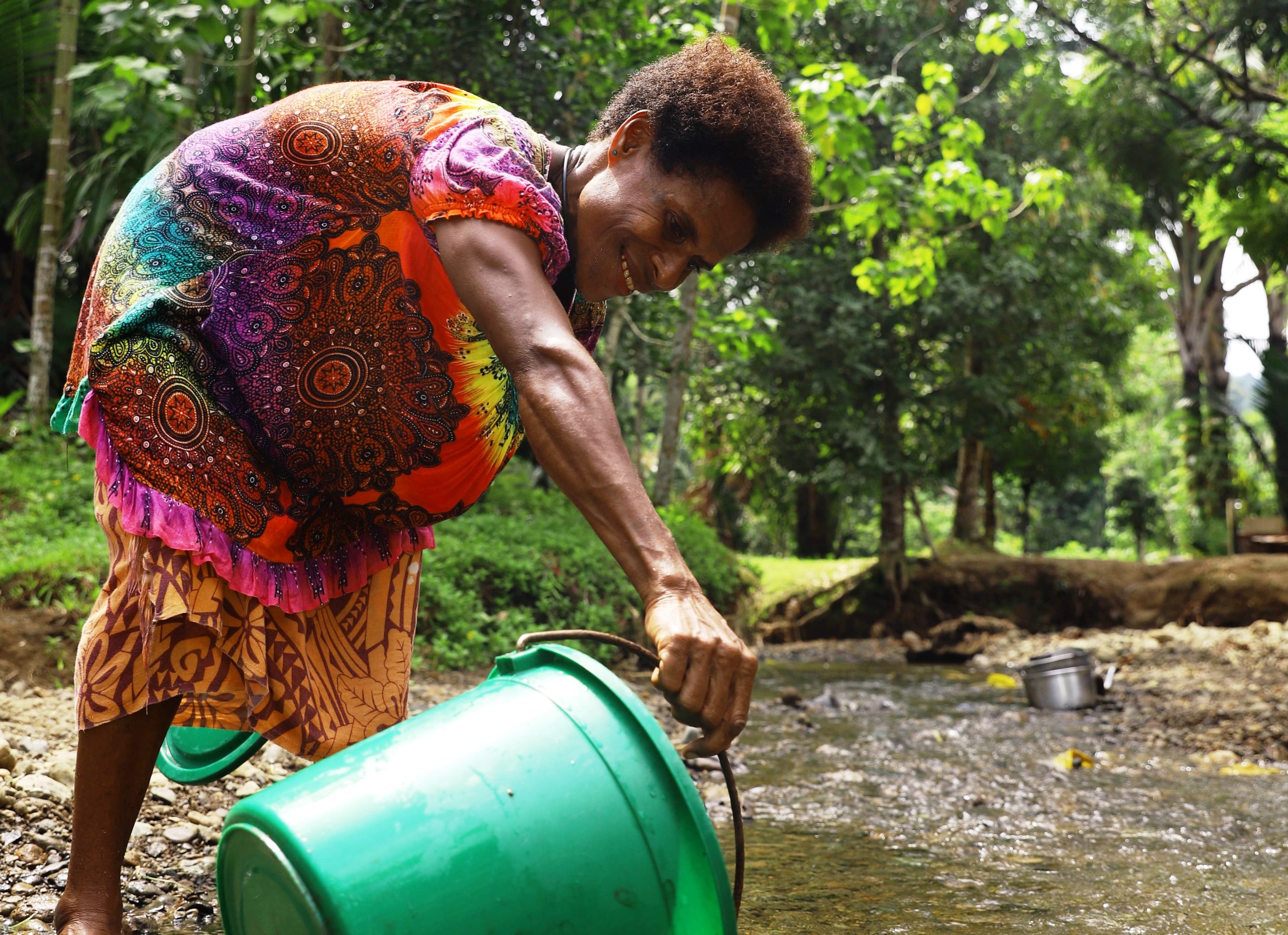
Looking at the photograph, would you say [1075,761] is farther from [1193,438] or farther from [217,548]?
[1193,438]

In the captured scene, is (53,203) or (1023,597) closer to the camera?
(53,203)

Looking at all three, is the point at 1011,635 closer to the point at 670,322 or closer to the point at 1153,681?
the point at 1153,681

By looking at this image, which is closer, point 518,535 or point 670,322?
point 518,535

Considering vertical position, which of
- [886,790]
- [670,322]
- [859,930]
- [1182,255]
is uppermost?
[1182,255]

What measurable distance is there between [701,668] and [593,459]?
271 millimetres

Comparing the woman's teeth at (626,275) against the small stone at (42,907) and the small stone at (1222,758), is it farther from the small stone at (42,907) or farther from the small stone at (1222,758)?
the small stone at (1222,758)

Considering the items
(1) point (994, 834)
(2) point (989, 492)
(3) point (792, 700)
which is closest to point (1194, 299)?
(2) point (989, 492)

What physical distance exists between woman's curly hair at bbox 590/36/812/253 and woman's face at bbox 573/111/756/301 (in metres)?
0.02

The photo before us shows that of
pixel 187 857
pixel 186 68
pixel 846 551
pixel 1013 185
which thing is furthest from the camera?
pixel 846 551

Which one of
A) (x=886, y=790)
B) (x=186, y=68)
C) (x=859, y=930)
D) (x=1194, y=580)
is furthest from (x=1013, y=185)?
(x=859, y=930)

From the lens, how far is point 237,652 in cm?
175

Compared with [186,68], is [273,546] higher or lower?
lower

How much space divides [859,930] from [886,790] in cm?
165

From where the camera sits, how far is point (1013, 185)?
1320 centimetres
